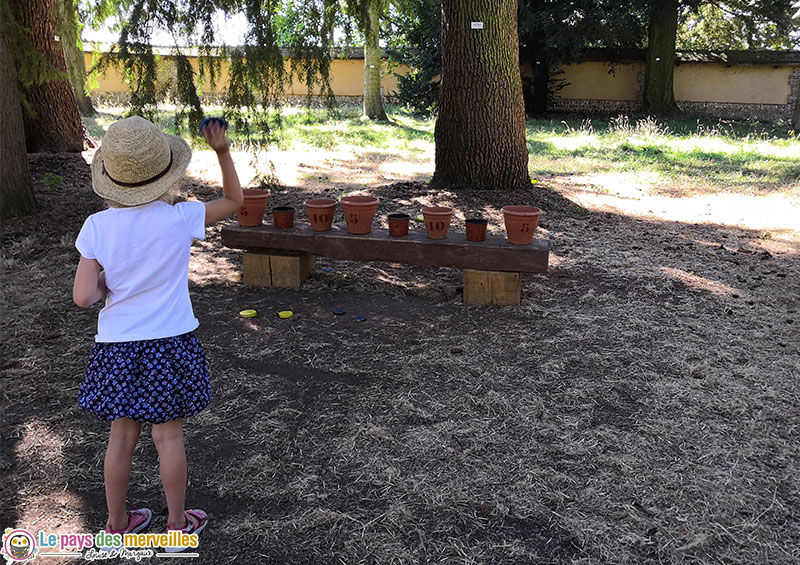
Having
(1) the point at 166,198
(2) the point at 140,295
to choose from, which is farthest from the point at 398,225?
(2) the point at 140,295

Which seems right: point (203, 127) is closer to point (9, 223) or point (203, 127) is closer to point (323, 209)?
point (323, 209)

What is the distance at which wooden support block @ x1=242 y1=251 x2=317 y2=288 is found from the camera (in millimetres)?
4824

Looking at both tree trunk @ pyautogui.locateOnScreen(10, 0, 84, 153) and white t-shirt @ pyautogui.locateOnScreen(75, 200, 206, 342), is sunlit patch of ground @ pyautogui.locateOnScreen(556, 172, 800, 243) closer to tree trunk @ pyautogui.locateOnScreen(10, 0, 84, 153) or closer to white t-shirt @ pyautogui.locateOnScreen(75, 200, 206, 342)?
white t-shirt @ pyautogui.locateOnScreen(75, 200, 206, 342)

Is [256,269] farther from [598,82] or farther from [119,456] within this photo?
[598,82]

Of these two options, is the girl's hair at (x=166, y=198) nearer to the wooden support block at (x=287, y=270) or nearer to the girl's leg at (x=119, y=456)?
the girl's leg at (x=119, y=456)

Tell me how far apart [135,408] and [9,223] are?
515 centimetres

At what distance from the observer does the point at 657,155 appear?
11078 mm

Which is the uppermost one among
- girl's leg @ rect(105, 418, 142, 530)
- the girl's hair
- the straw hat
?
the straw hat

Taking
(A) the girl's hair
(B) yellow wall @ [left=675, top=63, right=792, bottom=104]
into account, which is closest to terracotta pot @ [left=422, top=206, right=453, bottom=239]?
(A) the girl's hair

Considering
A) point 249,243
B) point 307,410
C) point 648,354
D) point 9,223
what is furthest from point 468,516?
point 9,223

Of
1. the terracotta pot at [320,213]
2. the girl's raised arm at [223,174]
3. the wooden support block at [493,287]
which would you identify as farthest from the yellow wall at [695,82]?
the girl's raised arm at [223,174]

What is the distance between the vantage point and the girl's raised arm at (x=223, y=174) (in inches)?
84.3

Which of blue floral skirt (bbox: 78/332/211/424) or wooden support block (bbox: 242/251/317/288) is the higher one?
blue floral skirt (bbox: 78/332/211/424)

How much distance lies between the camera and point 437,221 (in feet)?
14.8
